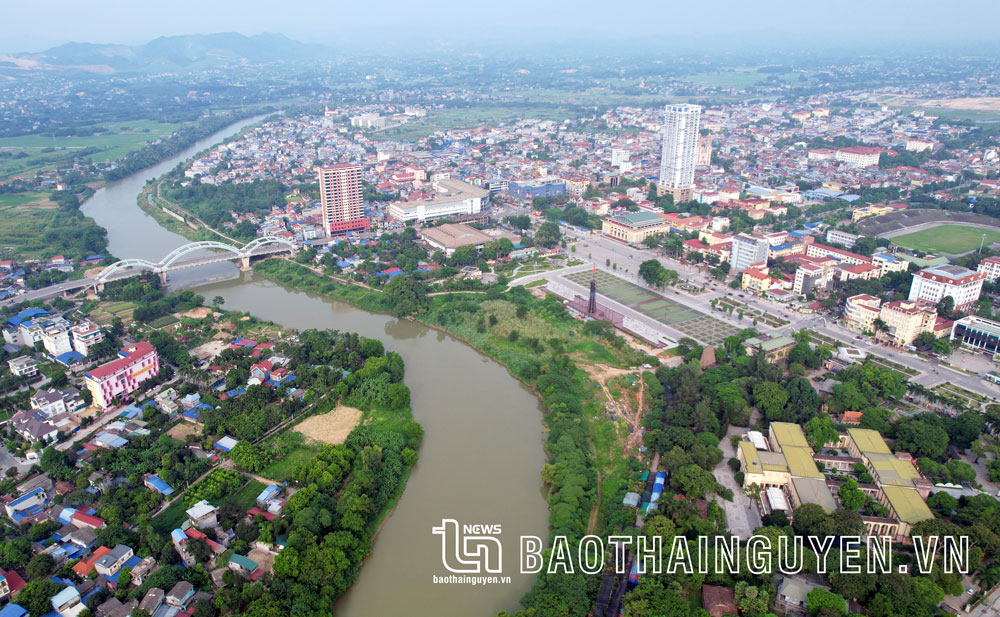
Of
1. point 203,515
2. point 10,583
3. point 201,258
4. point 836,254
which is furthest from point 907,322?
point 201,258

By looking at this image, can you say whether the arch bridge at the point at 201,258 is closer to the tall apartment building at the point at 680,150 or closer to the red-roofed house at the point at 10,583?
the red-roofed house at the point at 10,583

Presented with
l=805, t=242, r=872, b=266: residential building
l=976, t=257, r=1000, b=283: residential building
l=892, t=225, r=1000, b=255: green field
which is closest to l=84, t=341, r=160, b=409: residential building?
l=805, t=242, r=872, b=266: residential building

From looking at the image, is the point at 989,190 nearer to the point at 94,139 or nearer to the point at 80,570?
the point at 80,570

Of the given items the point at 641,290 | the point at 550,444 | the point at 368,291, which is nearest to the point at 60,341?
the point at 368,291

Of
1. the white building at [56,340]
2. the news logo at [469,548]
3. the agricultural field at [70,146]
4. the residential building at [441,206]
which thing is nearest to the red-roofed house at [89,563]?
the news logo at [469,548]

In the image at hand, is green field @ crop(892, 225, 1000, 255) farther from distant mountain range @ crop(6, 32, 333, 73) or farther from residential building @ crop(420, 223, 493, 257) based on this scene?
distant mountain range @ crop(6, 32, 333, 73)

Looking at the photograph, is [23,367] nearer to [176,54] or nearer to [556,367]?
[556,367]

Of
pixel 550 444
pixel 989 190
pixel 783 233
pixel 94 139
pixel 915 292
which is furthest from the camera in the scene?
pixel 94 139
